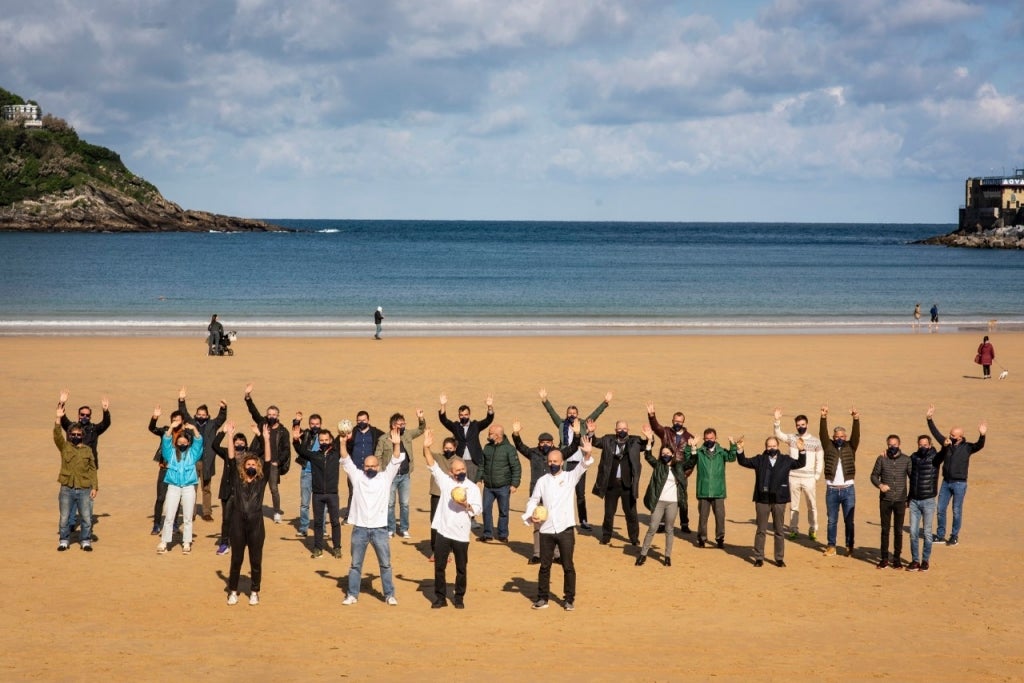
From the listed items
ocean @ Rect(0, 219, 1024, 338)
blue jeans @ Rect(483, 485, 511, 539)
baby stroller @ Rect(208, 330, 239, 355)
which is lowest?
blue jeans @ Rect(483, 485, 511, 539)

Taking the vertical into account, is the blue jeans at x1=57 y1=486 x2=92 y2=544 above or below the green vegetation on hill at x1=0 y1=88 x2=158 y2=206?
below

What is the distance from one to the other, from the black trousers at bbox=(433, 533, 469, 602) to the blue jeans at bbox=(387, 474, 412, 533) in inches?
91.1

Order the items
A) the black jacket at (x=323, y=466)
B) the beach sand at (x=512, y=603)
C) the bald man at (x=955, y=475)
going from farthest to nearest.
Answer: the bald man at (x=955, y=475)
the black jacket at (x=323, y=466)
the beach sand at (x=512, y=603)

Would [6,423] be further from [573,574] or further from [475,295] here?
[475,295]

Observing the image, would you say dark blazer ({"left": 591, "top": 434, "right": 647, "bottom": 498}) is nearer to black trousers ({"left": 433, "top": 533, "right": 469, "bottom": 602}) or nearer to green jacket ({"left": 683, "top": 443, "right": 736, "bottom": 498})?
green jacket ({"left": 683, "top": 443, "right": 736, "bottom": 498})

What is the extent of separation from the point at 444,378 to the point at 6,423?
10.6 metres

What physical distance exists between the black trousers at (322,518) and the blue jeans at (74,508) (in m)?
2.75

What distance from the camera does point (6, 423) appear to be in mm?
20875

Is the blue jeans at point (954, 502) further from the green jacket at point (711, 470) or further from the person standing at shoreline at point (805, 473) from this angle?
the green jacket at point (711, 470)

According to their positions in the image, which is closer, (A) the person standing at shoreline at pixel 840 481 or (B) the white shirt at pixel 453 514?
(B) the white shirt at pixel 453 514

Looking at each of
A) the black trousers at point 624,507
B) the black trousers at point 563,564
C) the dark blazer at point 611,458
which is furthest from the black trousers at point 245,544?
the black trousers at point 624,507

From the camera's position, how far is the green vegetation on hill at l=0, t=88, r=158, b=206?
508ft

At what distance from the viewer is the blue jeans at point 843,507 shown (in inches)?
518

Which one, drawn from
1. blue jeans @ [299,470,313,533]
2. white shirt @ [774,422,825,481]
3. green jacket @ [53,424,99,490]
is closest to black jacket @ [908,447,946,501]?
white shirt @ [774,422,825,481]
